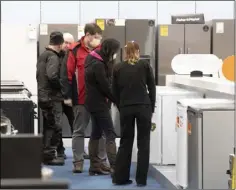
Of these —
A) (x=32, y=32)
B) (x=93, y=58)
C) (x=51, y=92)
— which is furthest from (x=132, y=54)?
(x=32, y=32)

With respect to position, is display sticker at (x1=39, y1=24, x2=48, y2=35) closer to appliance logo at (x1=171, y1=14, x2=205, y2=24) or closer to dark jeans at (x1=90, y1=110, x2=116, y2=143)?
appliance logo at (x1=171, y1=14, x2=205, y2=24)

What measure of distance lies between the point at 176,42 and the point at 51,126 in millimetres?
3040

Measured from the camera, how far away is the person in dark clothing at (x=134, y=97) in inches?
202

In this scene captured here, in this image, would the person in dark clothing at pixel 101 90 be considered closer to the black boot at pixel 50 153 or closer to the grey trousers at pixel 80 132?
the grey trousers at pixel 80 132

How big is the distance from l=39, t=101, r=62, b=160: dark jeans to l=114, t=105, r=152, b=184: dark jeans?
1.22 meters

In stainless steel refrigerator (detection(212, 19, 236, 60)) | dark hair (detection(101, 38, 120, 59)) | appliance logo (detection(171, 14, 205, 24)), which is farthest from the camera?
appliance logo (detection(171, 14, 205, 24))

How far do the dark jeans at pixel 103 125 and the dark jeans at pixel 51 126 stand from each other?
796mm

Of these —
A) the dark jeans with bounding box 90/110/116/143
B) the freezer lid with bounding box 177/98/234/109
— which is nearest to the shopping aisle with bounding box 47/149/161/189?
the dark jeans with bounding box 90/110/116/143

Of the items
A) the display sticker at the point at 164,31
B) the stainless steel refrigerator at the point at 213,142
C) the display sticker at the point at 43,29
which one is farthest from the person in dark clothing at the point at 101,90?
the display sticker at the point at 164,31

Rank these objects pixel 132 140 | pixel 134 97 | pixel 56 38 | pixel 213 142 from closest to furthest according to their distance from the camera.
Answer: pixel 213 142 < pixel 134 97 < pixel 132 140 < pixel 56 38

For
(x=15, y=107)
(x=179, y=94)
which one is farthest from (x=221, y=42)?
(x=15, y=107)

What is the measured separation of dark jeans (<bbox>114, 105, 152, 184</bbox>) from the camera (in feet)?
17.0

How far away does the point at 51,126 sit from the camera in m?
6.52

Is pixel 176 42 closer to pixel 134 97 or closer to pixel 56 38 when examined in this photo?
pixel 56 38
